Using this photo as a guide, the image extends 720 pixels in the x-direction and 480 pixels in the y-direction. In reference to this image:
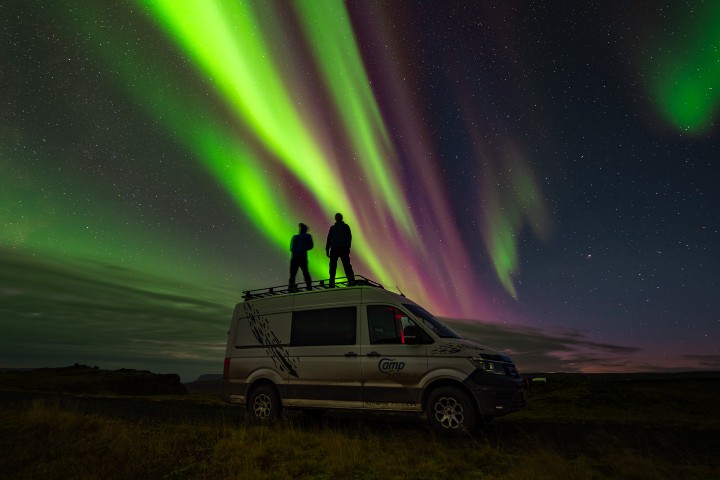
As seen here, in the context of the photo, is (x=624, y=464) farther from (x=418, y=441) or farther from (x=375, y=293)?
(x=375, y=293)

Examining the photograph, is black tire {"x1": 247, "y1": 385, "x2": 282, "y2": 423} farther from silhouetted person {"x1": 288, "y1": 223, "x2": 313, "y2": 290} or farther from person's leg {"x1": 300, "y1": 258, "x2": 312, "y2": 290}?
person's leg {"x1": 300, "y1": 258, "x2": 312, "y2": 290}

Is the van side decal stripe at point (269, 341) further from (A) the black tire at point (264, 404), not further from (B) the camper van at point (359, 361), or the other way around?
(A) the black tire at point (264, 404)

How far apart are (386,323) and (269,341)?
308 cm

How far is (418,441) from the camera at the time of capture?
Result: 7078mm

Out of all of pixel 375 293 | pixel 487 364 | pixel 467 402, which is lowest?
pixel 467 402

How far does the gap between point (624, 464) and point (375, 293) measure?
4.96 metres

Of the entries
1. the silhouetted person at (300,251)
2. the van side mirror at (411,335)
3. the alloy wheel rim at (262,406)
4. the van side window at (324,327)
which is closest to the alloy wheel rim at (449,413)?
the van side mirror at (411,335)

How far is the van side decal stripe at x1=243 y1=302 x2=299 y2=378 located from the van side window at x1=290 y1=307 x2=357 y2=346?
0.36m

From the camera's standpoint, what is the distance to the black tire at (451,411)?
7535mm

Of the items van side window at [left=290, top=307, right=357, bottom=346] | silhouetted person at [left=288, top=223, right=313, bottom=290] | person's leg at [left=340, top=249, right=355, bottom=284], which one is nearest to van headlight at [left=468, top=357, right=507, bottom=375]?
van side window at [left=290, top=307, right=357, bottom=346]

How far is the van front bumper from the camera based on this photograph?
7.45m

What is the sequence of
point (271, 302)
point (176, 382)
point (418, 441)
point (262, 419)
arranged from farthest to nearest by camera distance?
point (176, 382), point (271, 302), point (262, 419), point (418, 441)

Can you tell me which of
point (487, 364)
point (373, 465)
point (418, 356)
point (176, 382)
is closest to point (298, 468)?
point (373, 465)

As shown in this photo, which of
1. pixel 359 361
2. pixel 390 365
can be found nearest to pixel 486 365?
pixel 390 365
